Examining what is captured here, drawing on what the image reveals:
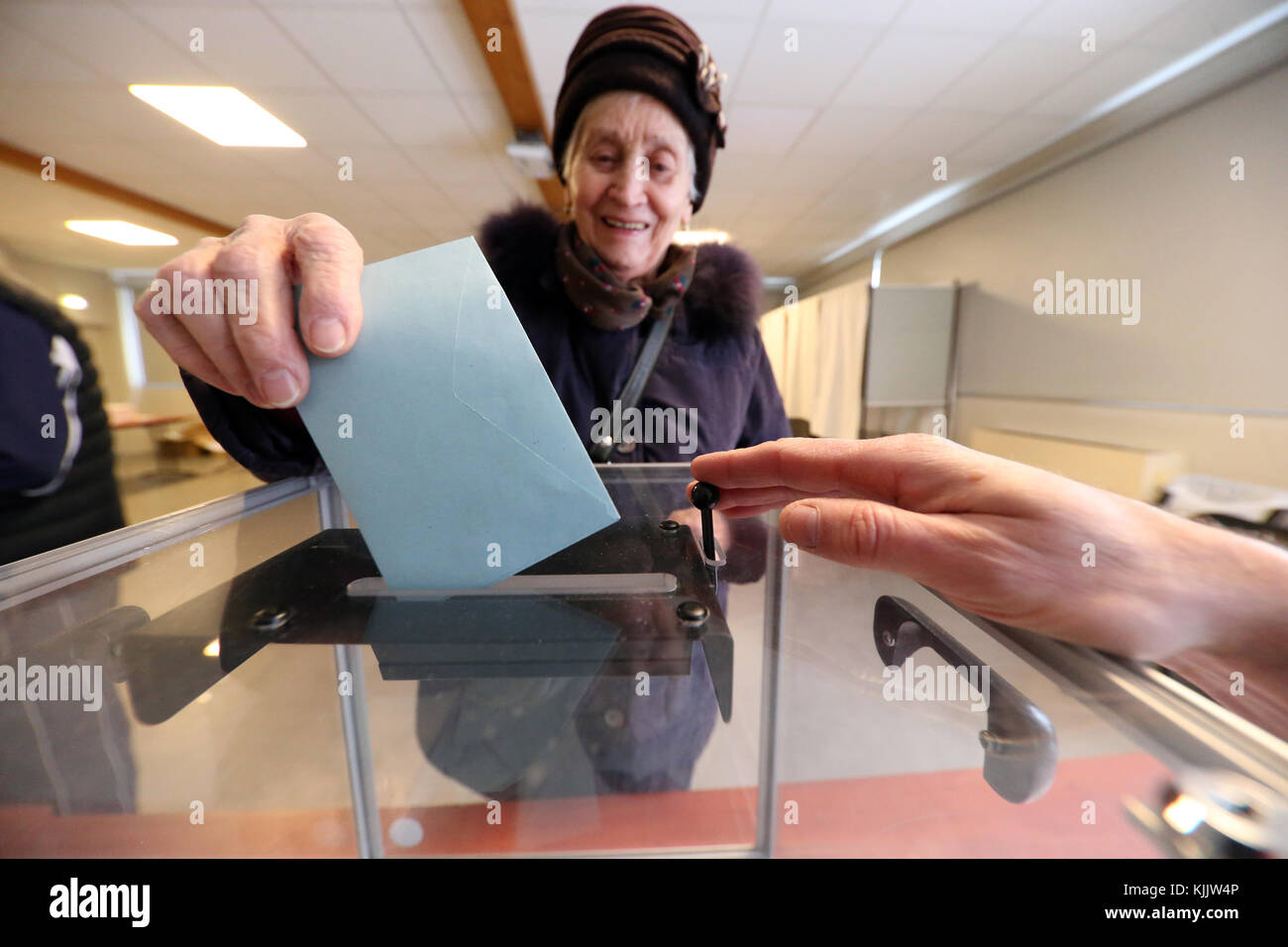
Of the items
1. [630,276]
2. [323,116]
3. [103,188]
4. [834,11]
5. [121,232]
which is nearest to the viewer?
[630,276]

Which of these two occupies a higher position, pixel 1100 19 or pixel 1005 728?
pixel 1100 19

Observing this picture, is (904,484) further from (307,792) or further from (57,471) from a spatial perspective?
(57,471)

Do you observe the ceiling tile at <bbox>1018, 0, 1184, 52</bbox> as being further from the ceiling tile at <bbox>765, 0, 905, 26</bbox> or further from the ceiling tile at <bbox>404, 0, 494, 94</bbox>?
the ceiling tile at <bbox>404, 0, 494, 94</bbox>

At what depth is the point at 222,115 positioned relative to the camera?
2.80m

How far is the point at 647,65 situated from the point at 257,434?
34.6 inches

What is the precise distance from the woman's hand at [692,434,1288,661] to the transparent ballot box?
0.03 m

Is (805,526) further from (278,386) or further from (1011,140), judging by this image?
(1011,140)

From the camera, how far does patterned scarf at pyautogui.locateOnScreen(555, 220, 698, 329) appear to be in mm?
960

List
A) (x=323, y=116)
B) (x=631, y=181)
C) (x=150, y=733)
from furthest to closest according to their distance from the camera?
(x=323, y=116), (x=631, y=181), (x=150, y=733)

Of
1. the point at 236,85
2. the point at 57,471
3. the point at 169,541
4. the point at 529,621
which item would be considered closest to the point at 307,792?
the point at 529,621

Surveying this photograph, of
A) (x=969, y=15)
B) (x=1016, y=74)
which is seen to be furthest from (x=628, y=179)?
(x=1016, y=74)

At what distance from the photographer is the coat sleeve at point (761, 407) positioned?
3.88 ft

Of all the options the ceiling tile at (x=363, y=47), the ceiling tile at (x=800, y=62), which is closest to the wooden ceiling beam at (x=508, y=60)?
the ceiling tile at (x=363, y=47)
